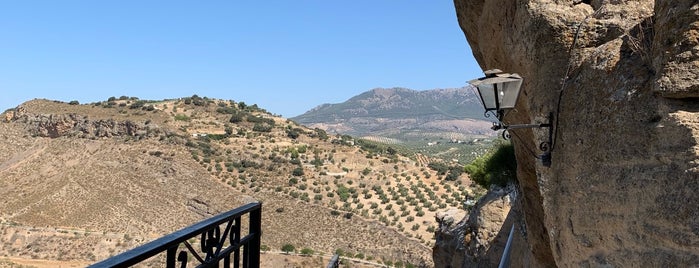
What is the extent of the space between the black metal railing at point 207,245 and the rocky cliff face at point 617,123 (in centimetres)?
266

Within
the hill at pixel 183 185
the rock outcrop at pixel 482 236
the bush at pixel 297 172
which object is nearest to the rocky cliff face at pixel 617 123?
the rock outcrop at pixel 482 236

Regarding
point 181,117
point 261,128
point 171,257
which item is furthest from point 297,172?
point 171,257

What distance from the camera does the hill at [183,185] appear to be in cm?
3448

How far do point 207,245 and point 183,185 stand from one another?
4072cm

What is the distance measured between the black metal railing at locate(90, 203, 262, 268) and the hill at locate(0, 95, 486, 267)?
93.5 feet

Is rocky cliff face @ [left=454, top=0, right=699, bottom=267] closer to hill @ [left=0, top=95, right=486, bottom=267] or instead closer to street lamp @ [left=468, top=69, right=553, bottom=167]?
street lamp @ [left=468, top=69, right=553, bottom=167]

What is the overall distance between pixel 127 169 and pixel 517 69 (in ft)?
138

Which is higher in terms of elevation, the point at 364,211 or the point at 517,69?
the point at 517,69

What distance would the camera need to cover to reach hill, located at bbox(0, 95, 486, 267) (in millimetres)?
34478

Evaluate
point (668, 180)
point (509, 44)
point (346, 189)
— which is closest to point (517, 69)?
point (509, 44)

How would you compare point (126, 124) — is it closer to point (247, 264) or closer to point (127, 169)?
point (127, 169)

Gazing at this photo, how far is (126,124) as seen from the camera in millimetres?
51344

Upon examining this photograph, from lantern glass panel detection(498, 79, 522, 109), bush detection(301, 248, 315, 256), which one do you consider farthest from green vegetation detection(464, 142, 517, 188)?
bush detection(301, 248, 315, 256)

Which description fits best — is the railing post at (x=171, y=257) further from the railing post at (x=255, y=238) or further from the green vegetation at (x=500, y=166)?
the green vegetation at (x=500, y=166)
